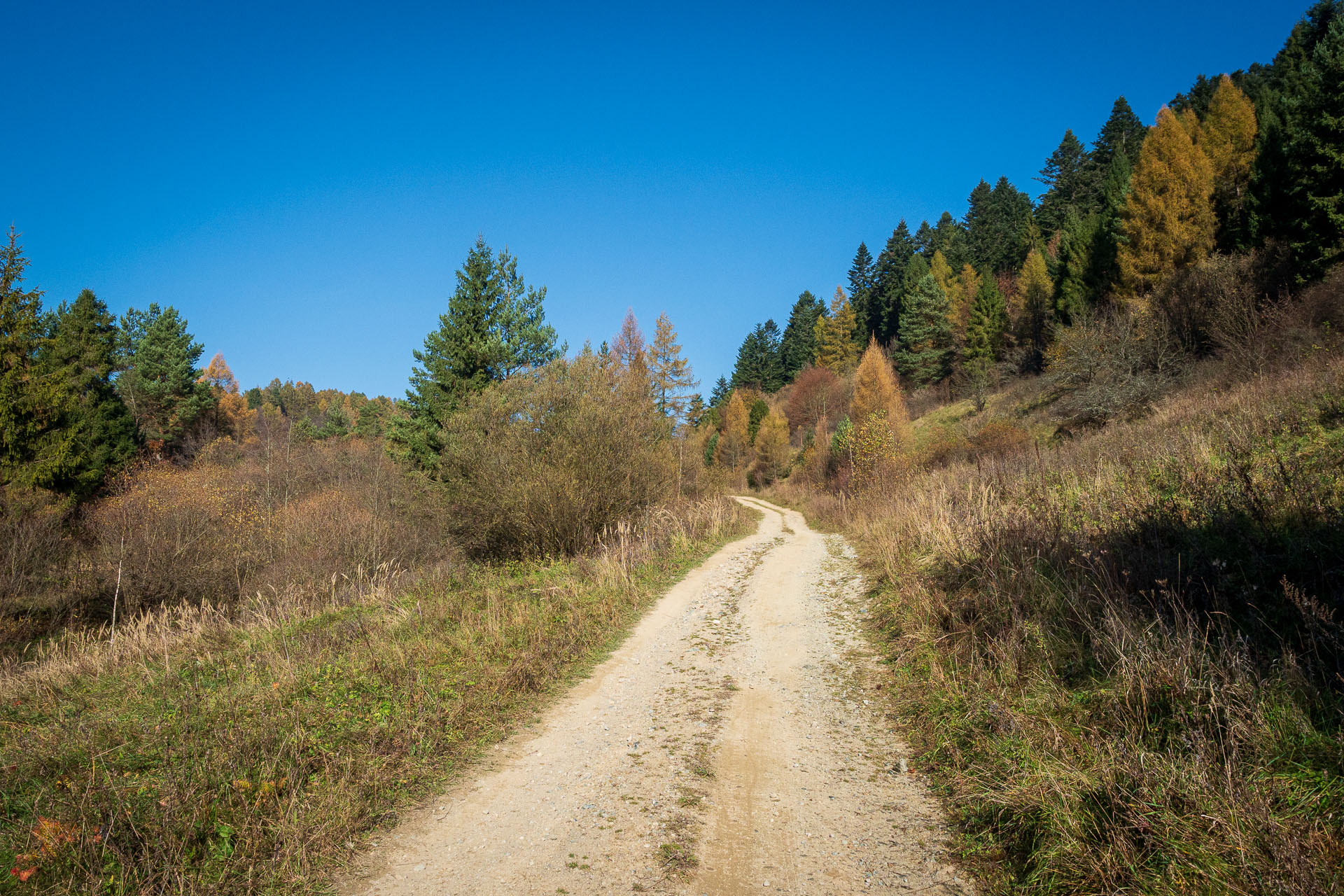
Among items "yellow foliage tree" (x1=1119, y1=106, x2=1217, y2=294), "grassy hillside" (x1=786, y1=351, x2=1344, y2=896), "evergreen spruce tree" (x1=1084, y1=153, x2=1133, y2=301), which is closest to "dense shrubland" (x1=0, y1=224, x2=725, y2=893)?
"grassy hillside" (x1=786, y1=351, x2=1344, y2=896)

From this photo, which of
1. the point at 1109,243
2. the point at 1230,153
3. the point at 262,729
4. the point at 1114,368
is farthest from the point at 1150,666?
the point at 1109,243

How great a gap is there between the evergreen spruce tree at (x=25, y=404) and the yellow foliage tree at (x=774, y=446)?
1720 inches

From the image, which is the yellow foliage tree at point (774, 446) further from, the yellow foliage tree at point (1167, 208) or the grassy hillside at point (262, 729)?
the grassy hillside at point (262, 729)

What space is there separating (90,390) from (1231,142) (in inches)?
2476

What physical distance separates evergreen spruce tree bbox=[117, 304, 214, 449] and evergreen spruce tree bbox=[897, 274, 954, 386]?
5666cm

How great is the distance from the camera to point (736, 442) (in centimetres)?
5522

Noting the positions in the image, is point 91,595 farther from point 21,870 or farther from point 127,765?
point 21,870

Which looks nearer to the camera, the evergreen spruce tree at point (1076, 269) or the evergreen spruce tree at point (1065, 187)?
the evergreen spruce tree at point (1076, 269)

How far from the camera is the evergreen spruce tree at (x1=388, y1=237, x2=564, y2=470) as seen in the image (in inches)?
949

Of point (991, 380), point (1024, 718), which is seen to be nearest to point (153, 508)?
point (1024, 718)

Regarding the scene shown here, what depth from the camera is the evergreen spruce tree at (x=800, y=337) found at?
2815 inches

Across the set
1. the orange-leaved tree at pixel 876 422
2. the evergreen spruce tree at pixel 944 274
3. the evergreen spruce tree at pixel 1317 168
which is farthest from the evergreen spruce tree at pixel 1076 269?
the orange-leaved tree at pixel 876 422

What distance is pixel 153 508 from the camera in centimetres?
2158

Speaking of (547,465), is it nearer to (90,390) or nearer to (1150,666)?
(1150,666)
